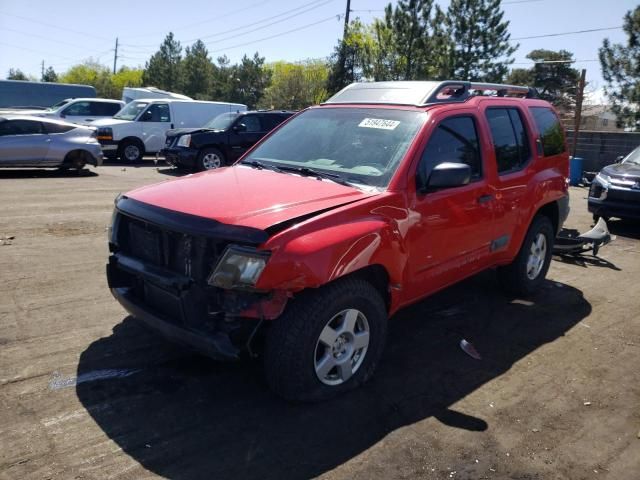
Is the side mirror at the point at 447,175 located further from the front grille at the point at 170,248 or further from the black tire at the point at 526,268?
the black tire at the point at 526,268

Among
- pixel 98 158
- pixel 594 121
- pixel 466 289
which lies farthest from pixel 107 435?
pixel 594 121

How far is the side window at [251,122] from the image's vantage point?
16.0 m

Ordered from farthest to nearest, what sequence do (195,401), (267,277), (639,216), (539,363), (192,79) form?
(192,79) < (639,216) < (539,363) < (195,401) < (267,277)

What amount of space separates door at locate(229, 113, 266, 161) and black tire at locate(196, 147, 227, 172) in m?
0.41

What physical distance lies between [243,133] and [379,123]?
1192 centimetres

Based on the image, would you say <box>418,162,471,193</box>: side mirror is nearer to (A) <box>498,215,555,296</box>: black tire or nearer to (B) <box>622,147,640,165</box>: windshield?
(A) <box>498,215,555,296</box>: black tire

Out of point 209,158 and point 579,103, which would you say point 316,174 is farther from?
point 579,103

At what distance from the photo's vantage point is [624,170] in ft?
33.1

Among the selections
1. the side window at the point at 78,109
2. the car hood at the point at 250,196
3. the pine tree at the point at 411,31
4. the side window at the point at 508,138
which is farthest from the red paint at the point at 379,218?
the pine tree at the point at 411,31

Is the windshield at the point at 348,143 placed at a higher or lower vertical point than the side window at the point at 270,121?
lower

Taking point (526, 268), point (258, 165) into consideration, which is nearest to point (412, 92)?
point (258, 165)

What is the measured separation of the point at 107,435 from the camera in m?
3.14

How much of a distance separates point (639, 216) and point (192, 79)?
60.3 m

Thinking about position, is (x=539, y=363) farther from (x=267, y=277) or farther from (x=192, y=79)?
(x=192, y=79)
